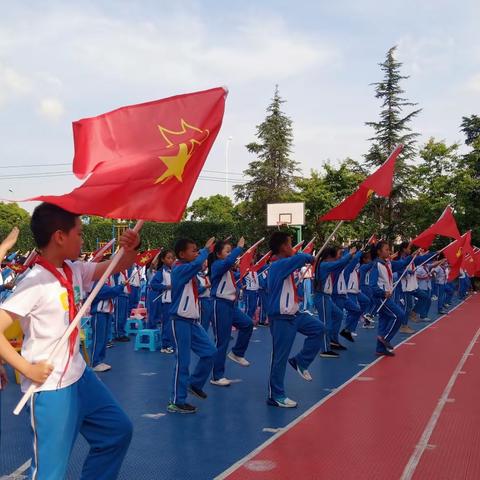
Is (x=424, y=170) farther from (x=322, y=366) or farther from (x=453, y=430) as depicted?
(x=453, y=430)

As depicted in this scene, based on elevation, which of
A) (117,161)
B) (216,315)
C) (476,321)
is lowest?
(476,321)

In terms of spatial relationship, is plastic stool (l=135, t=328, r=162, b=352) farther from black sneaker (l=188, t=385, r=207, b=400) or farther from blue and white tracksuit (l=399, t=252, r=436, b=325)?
blue and white tracksuit (l=399, t=252, r=436, b=325)

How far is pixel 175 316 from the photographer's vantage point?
5.96m

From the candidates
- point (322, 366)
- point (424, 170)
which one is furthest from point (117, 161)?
point (424, 170)

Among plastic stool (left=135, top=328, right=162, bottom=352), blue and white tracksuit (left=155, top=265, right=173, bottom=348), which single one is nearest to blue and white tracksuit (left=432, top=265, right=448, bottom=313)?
blue and white tracksuit (left=155, top=265, right=173, bottom=348)

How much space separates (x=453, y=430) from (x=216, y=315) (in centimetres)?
311

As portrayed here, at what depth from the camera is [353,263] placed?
423 inches

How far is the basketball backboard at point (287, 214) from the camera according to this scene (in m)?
26.0

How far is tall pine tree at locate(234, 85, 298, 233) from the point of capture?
38156 millimetres

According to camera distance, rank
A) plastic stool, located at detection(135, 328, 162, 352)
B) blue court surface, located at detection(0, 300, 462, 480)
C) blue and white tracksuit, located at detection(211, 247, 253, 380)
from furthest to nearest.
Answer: plastic stool, located at detection(135, 328, 162, 352)
blue and white tracksuit, located at detection(211, 247, 253, 380)
blue court surface, located at detection(0, 300, 462, 480)

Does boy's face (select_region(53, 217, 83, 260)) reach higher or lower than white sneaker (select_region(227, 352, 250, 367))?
higher

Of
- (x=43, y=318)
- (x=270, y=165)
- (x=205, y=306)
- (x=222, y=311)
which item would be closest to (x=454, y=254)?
(x=205, y=306)

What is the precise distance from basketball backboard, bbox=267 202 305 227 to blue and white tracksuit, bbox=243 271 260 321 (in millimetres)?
12111

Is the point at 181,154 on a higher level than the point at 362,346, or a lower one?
higher
